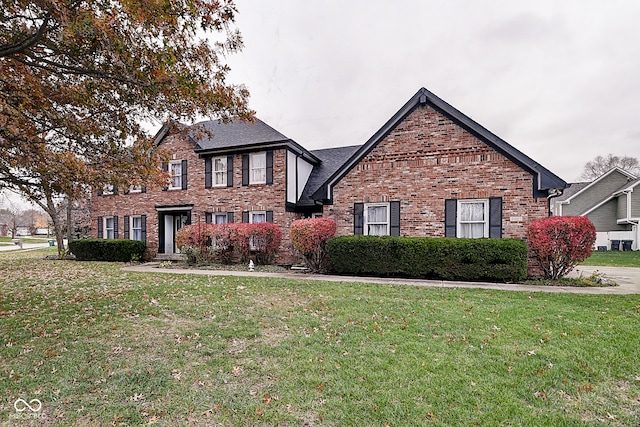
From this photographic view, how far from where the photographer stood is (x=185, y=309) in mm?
6516

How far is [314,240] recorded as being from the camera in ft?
37.3

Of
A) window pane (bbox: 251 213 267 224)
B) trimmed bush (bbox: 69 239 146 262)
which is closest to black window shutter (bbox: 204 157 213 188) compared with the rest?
window pane (bbox: 251 213 267 224)

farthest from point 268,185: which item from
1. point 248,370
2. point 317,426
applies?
point 317,426

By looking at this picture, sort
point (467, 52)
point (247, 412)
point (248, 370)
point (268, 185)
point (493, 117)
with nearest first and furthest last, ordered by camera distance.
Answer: point (247, 412), point (248, 370), point (467, 52), point (268, 185), point (493, 117)

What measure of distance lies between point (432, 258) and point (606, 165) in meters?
51.6

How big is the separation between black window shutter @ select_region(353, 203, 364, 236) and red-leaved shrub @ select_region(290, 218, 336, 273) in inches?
37.2

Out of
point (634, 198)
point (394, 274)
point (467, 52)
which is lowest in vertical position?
point (394, 274)

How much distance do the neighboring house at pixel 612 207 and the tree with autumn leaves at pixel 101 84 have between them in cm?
3007

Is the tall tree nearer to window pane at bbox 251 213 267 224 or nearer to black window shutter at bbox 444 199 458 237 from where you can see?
black window shutter at bbox 444 199 458 237

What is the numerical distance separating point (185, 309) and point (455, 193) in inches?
374

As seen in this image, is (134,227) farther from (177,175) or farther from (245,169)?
(245,169)

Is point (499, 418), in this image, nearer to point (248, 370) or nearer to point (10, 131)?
point (248, 370)

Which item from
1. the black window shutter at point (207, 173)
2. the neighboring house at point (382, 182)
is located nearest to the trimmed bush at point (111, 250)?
the neighboring house at point (382, 182)

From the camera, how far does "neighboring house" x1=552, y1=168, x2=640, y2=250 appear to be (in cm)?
2341
